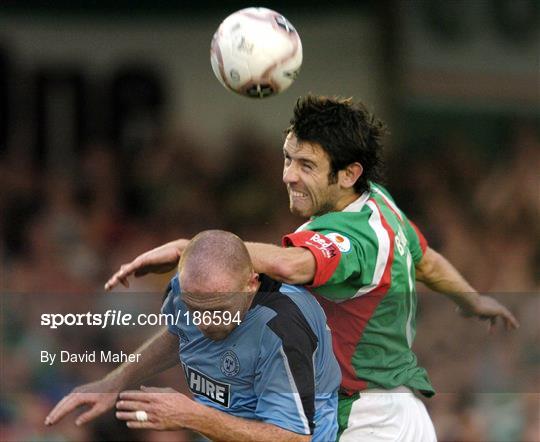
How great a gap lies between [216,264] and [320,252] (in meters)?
0.53

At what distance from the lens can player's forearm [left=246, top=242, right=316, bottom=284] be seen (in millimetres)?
4852

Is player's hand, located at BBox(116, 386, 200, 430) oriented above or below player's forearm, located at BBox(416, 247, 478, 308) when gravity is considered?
below

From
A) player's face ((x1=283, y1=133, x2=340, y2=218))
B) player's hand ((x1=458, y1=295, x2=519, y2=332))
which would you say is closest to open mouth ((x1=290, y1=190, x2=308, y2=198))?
player's face ((x1=283, y1=133, x2=340, y2=218))

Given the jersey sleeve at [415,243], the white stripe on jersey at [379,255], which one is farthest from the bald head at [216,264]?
the jersey sleeve at [415,243]

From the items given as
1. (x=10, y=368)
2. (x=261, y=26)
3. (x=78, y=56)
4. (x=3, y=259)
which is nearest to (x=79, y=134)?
(x=78, y=56)

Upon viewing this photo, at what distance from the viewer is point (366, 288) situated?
518cm

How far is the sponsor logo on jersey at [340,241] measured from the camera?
500 cm

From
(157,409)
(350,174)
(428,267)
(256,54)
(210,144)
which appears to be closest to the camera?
(157,409)

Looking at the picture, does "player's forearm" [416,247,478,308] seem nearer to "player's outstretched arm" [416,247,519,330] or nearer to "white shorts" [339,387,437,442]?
"player's outstretched arm" [416,247,519,330]

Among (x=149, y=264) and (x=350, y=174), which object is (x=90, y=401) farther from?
(x=350, y=174)

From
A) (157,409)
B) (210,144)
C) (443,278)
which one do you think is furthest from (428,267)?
(210,144)

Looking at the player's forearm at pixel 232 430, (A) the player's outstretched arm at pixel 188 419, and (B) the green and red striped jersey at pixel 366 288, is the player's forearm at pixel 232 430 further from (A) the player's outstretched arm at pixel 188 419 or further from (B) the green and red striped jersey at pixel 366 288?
(B) the green and red striped jersey at pixel 366 288

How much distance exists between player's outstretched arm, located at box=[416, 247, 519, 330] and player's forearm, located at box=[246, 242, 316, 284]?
1.09 meters

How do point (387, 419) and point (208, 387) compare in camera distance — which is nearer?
point (208, 387)
